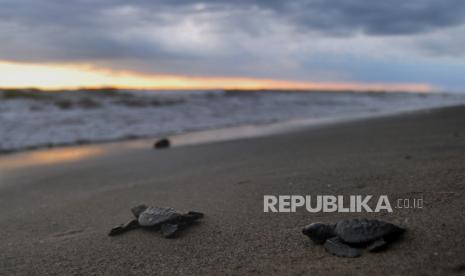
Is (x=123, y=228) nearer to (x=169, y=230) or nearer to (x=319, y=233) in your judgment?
(x=169, y=230)

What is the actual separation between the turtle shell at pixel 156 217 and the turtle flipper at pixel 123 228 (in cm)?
10

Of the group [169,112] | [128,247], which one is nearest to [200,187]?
[128,247]

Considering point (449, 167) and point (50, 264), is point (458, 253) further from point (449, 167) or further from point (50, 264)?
point (50, 264)

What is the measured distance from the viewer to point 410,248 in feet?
7.70

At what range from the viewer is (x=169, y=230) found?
2934 millimetres

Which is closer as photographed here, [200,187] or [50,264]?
[50,264]

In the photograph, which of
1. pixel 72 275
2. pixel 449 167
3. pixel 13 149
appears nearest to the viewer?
pixel 72 275

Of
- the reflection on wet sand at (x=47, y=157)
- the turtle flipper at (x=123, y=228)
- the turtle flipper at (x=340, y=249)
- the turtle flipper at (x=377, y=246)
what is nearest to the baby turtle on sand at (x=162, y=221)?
the turtle flipper at (x=123, y=228)

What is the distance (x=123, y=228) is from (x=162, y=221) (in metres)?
0.32

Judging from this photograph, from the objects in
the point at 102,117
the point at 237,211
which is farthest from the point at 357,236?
the point at 102,117

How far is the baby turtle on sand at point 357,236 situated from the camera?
2369mm

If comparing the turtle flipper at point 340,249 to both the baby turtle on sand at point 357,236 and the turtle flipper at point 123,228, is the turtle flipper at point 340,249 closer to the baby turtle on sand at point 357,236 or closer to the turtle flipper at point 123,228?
the baby turtle on sand at point 357,236

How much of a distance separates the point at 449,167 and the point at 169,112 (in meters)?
12.7

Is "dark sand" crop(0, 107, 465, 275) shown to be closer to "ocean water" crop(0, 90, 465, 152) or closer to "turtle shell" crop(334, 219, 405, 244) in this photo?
"turtle shell" crop(334, 219, 405, 244)
